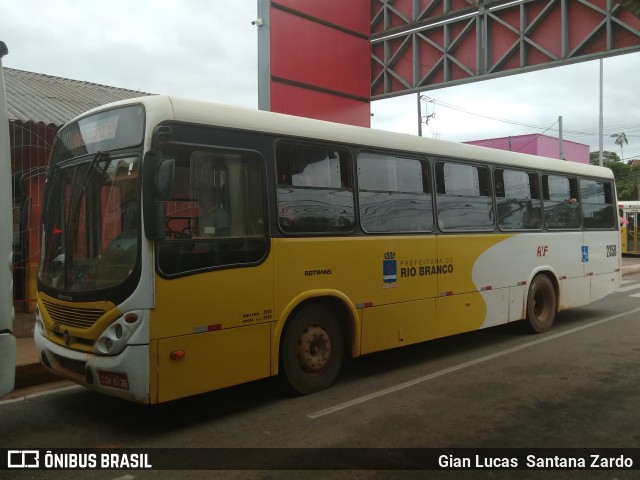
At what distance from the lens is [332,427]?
4992 mm

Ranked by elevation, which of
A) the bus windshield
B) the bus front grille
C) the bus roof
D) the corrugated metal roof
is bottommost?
the bus front grille

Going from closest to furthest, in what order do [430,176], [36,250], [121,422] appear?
[121,422] → [430,176] → [36,250]

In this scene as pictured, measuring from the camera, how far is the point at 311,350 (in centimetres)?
598

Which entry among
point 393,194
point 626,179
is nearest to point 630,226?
point 393,194

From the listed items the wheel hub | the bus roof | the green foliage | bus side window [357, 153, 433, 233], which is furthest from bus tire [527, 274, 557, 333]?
the green foliage

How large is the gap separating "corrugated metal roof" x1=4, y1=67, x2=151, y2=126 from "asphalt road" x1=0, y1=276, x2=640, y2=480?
19.3 feet

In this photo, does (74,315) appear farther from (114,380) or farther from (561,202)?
(561,202)

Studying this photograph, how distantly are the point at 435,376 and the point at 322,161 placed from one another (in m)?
2.93

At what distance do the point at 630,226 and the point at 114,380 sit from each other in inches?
1087

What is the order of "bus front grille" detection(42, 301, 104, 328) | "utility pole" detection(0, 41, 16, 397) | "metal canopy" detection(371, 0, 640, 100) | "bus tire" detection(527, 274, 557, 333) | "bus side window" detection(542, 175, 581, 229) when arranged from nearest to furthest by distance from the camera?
"utility pole" detection(0, 41, 16, 397) → "bus front grille" detection(42, 301, 104, 328) → "bus tire" detection(527, 274, 557, 333) → "bus side window" detection(542, 175, 581, 229) → "metal canopy" detection(371, 0, 640, 100)

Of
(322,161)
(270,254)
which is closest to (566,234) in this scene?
(322,161)

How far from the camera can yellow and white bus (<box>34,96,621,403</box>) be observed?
15.5ft

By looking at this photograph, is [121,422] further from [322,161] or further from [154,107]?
[322,161]

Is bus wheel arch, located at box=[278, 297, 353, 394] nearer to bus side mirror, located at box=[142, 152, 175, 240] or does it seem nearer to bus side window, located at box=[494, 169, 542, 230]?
bus side mirror, located at box=[142, 152, 175, 240]
